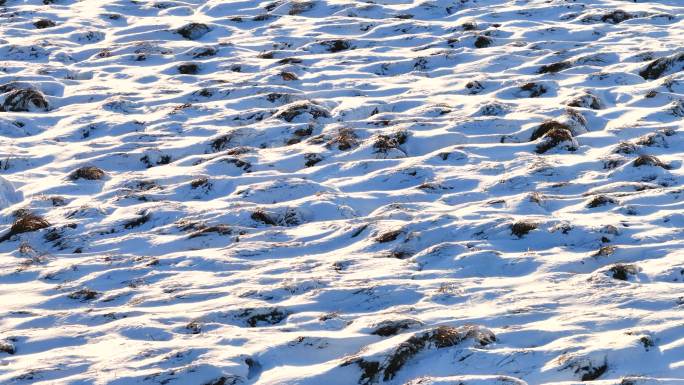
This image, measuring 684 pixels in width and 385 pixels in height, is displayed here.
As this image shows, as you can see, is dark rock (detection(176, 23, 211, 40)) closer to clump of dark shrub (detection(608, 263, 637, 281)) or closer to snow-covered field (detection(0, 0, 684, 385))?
snow-covered field (detection(0, 0, 684, 385))

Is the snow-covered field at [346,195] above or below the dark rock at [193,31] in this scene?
below

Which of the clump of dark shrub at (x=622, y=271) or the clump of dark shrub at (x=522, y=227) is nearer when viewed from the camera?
the clump of dark shrub at (x=622, y=271)

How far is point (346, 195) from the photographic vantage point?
815 cm

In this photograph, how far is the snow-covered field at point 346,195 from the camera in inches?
220

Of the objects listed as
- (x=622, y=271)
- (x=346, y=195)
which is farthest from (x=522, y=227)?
(x=346, y=195)

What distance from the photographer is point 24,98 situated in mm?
10539

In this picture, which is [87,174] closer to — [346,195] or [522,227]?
[346,195]

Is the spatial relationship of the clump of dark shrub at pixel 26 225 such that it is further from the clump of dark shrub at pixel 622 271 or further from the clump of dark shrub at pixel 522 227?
the clump of dark shrub at pixel 622 271

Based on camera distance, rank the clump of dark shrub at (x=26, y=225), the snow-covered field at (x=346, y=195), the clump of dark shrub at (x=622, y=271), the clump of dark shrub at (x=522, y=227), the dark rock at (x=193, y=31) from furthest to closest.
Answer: the dark rock at (x=193, y=31) → the clump of dark shrub at (x=26, y=225) → the clump of dark shrub at (x=522, y=227) → the clump of dark shrub at (x=622, y=271) → the snow-covered field at (x=346, y=195)

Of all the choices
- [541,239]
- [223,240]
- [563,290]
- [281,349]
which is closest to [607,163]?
[541,239]

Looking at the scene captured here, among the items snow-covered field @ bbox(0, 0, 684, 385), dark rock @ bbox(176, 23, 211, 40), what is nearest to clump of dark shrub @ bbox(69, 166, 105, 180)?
snow-covered field @ bbox(0, 0, 684, 385)

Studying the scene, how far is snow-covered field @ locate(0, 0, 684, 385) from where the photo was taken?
18.3 feet

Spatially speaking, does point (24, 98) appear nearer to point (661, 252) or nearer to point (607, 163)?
point (607, 163)

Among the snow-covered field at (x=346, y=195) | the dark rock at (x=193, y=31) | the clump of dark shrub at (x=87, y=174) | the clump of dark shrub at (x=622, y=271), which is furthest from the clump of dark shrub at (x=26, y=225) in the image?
the dark rock at (x=193, y=31)
